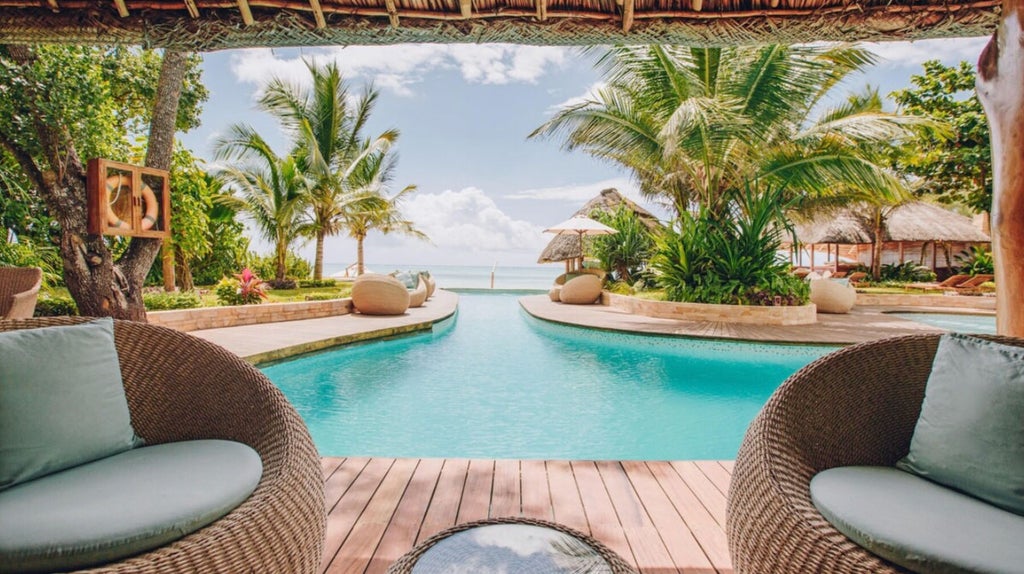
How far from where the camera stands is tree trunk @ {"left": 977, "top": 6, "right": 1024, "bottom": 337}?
1.75 m

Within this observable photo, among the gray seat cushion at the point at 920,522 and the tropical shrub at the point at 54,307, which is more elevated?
the tropical shrub at the point at 54,307

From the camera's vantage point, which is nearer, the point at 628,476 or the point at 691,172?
the point at 628,476

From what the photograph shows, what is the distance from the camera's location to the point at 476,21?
7.04ft

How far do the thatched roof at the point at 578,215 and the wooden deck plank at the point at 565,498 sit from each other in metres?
12.3

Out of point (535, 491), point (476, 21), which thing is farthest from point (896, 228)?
point (535, 491)

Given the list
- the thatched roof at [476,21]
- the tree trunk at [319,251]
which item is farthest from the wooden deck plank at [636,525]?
the tree trunk at [319,251]

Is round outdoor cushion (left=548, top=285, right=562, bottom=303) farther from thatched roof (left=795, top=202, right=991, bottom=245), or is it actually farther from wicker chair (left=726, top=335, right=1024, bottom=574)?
wicker chair (left=726, top=335, right=1024, bottom=574)

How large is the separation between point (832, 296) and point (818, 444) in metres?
9.17

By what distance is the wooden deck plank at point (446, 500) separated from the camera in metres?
1.71

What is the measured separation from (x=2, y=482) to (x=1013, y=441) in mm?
2394

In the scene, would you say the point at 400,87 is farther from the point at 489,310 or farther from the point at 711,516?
the point at 711,516

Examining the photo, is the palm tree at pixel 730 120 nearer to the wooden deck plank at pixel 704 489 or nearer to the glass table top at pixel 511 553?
the wooden deck plank at pixel 704 489

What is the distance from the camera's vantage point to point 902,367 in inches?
60.3

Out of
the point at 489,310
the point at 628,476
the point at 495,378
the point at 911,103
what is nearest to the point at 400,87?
the point at 489,310
